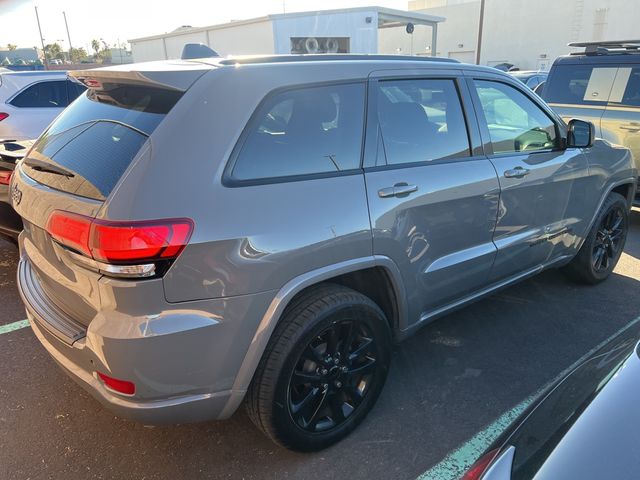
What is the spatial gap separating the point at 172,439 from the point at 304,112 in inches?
69.2

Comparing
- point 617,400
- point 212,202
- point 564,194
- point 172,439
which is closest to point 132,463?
→ point 172,439

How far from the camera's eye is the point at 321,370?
2.35 m

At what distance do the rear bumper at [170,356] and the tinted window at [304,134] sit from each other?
0.56 meters

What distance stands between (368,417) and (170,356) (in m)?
1.26

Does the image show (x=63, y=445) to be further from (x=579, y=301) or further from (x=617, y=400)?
(x=579, y=301)

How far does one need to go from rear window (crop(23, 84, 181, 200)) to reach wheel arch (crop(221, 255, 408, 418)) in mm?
805

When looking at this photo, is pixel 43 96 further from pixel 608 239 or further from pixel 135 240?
pixel 608 239

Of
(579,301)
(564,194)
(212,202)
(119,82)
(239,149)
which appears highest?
(119,82)

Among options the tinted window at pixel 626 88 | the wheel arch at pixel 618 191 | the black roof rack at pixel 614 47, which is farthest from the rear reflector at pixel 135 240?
the black roof rack at pixel 614 47

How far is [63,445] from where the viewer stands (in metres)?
2.47

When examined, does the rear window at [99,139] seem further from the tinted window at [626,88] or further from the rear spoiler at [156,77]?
the tinted window at [626,88]

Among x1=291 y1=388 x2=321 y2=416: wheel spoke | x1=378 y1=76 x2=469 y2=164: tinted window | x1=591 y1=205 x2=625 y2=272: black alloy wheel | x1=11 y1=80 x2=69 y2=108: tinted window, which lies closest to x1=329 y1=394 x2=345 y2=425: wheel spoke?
x1=291 y1=388 x2=321 y2=416: wheel spoke

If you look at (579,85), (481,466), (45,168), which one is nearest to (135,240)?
(45,168)

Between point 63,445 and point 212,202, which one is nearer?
point 212,202
